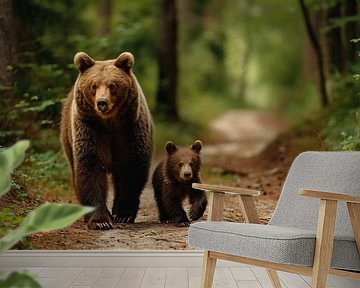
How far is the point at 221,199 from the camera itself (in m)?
3.38

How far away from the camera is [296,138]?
17.6ft

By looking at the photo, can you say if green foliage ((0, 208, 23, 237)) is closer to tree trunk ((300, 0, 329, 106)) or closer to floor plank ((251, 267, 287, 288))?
floor plank ((251, 267, 287, 288))

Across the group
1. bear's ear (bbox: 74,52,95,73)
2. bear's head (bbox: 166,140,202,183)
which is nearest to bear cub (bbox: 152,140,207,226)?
bear's head (bbox: 166,140,202,183)

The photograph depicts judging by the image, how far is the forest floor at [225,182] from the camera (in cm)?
406

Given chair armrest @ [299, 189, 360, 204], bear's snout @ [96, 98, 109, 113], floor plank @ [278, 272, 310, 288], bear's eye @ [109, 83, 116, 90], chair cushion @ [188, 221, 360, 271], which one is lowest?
floor plank @ [278, 272, 310, 288]

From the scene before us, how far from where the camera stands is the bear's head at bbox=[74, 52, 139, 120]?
3887 millimetres

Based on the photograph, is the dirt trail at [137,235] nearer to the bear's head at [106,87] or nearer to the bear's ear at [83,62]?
the bear's head at [106,87]

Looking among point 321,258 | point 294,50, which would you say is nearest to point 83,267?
point 321,258

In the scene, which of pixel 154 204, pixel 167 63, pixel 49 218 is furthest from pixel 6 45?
pixel 49 218

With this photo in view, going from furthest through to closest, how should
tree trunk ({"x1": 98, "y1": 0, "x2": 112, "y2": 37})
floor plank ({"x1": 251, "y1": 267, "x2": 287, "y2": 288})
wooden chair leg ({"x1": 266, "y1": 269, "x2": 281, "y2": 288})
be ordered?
1. tree trunk ({"x1": 98, "y1": 0, "x2": 112, "y2": 37})
2. floor plank ({"x1": 251, "y1": 267, "x2": 287, "y2": 288})
3. wooden chair leg ({"x1": 266, "y1": 269, "x2": 281, "y2": 288})

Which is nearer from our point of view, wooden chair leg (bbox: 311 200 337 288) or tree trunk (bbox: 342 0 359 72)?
wooden chair leg (bbox: 311 200 337 288)

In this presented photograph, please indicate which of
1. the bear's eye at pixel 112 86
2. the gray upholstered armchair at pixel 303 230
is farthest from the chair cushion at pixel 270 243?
the bear's eye at pixel 112 86

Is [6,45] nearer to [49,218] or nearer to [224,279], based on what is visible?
[224,279]

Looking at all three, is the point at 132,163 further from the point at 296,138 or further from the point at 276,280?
the point at 296,138
